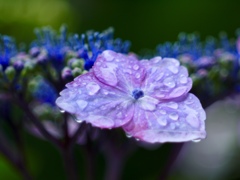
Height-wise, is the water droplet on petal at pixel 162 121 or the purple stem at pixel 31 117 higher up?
the water droplet on petal at pixel 162 121

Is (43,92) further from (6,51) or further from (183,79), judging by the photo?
(183,79)

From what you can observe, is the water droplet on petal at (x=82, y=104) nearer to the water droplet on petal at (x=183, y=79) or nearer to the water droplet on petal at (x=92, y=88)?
the water droplet on petal at (x=92, y=88)

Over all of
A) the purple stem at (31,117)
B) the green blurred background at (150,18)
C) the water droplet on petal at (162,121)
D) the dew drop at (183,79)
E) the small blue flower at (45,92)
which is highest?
the dew drop at (183,79)

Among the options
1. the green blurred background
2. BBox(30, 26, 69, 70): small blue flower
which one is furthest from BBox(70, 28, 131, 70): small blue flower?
the green blurred background

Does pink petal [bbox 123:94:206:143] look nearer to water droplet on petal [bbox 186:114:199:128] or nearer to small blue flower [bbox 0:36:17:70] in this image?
water droplet on petal [bbox 186:114:199:128]

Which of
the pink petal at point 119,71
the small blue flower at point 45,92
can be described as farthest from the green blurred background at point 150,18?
the pink petal at point 119,71

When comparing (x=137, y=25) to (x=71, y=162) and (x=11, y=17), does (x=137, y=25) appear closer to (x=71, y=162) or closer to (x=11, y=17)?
(x=11, y=17)

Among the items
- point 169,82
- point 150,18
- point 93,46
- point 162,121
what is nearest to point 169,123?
point 162,121
